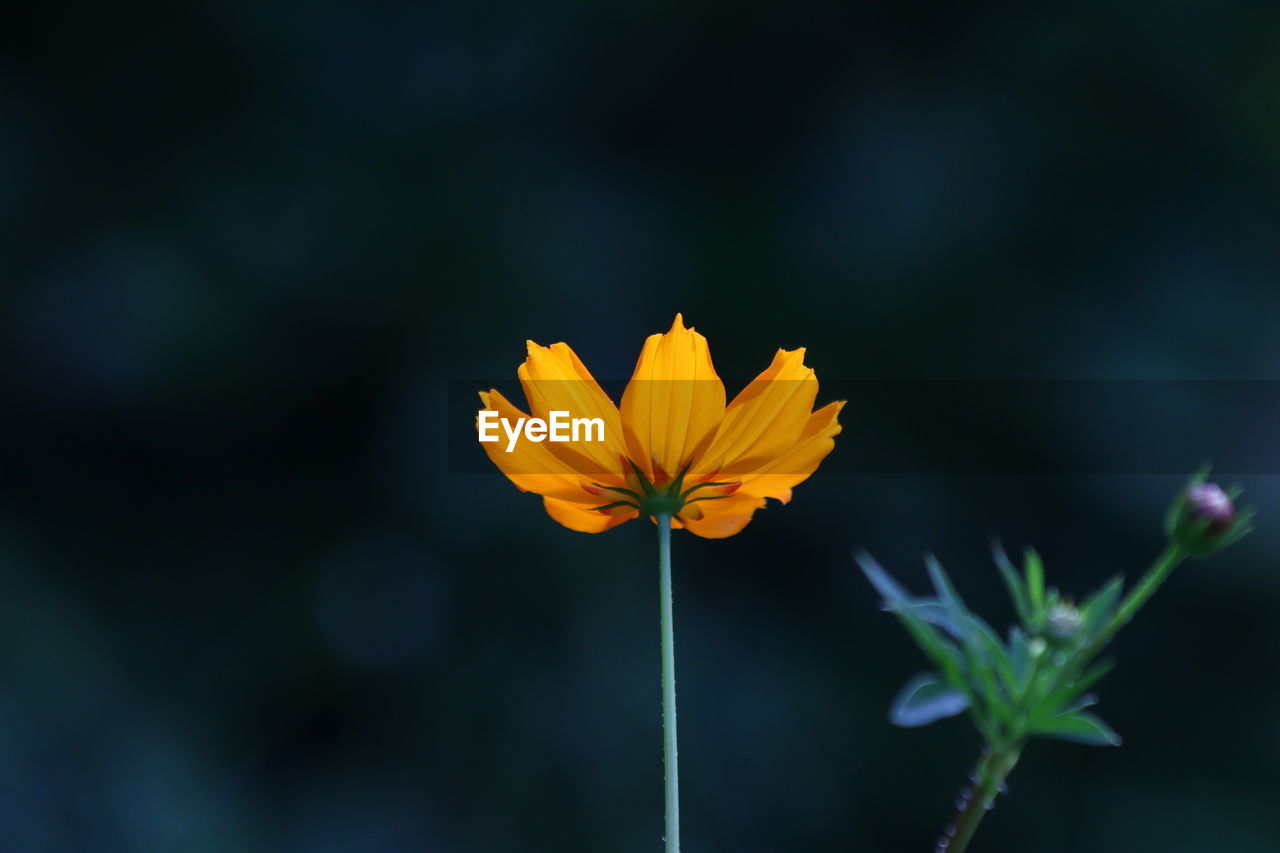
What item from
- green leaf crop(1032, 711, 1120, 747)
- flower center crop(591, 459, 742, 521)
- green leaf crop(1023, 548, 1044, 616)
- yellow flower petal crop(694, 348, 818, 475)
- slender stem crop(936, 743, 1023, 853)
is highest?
yellow flower petal crop(694, 348, 818, 475)

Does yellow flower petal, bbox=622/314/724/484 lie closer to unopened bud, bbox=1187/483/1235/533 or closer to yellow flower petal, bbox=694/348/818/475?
yellow flower petal, bbox=694/348/818/475

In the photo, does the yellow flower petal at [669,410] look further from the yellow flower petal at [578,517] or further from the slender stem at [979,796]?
the slender stem at [979,796]

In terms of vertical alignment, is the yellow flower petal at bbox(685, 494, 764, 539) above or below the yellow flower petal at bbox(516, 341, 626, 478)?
below

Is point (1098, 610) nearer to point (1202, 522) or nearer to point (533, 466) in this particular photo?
point (1202, 522)

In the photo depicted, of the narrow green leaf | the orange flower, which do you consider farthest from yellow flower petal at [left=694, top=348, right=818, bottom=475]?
the narrow green leaf

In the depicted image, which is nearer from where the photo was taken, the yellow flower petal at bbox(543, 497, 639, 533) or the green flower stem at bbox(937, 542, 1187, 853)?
the green flower stem at bbox(937, 542, 1187, 853)

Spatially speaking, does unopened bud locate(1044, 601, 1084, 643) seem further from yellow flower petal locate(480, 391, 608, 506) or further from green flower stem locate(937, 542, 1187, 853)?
yellow flower petal locate(480, 391, 608, 506)

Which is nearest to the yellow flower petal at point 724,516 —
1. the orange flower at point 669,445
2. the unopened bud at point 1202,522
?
the orange flower at point 669,445

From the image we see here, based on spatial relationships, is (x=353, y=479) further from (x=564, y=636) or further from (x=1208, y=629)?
(x=1208, y=629)
